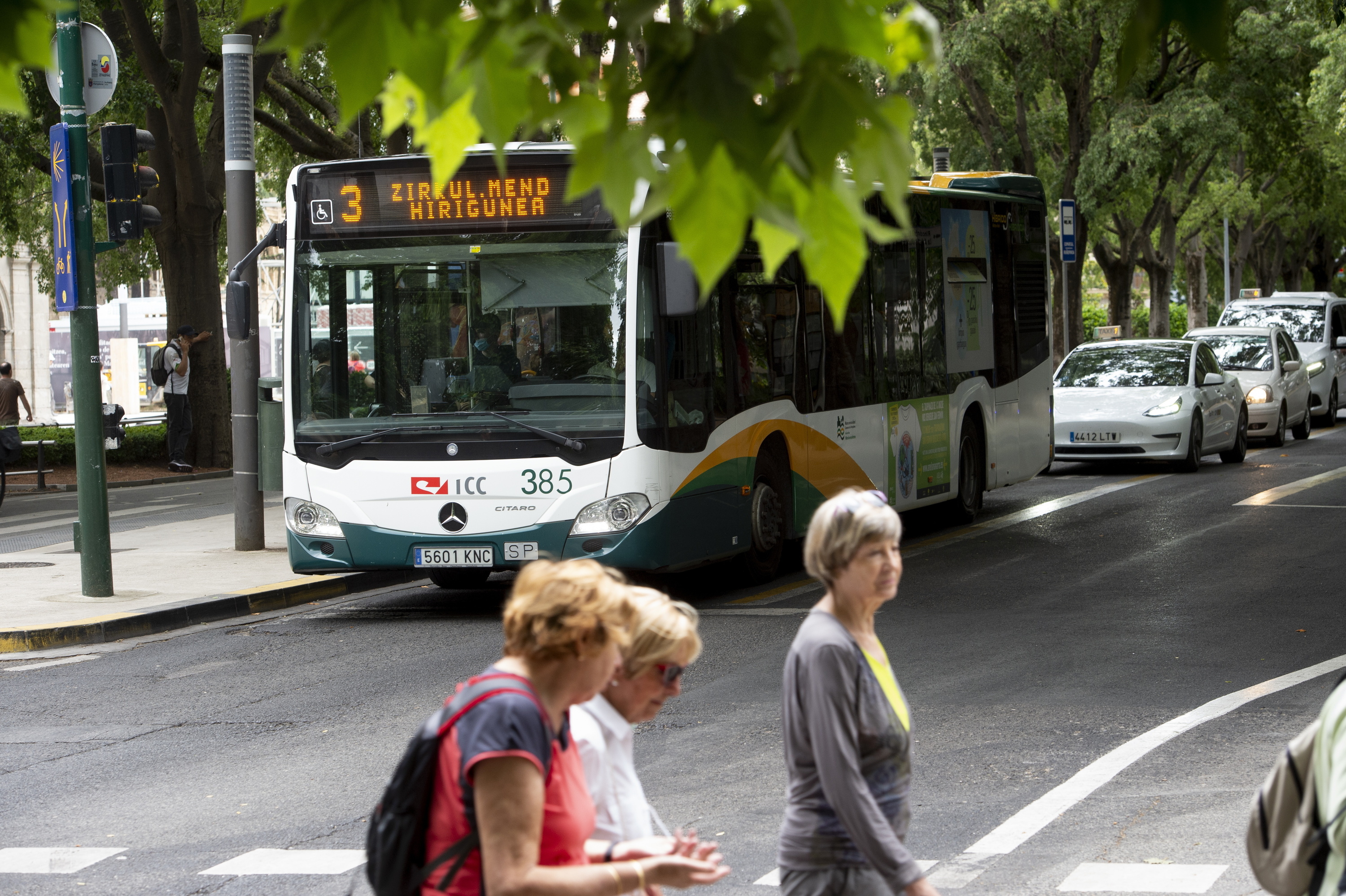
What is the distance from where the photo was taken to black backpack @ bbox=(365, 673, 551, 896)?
8.92 feet

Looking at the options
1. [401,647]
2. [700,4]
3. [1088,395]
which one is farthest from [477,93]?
[1088,395]

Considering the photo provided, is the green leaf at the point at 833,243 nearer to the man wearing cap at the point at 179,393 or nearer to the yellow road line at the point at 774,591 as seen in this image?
the yellow road line at the point at 774,591

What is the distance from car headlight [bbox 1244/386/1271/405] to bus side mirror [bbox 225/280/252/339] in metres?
15.9

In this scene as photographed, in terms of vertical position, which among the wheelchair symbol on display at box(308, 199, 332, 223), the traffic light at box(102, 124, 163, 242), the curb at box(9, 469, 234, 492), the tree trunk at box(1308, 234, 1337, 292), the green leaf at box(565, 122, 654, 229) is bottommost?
the curb at box(9, 469, 234, 492)

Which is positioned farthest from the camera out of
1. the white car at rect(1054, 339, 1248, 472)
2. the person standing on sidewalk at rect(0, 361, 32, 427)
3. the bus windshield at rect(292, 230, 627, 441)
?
the person standing on sidewalk at rect(0, 361, 32, 427)

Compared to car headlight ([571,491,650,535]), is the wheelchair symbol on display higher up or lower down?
higher up

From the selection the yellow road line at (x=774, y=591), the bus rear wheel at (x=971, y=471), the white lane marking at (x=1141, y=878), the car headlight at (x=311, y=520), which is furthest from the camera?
the bus rear wheel at (x=971, y=471)

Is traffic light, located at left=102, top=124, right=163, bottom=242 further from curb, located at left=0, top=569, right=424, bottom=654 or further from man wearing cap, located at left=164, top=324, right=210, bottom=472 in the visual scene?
man wearing cap, located at left=164, top=324, right=210, bottom=472

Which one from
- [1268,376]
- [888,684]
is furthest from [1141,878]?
[1268,376]

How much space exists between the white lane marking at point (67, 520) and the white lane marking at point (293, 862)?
1150 cm

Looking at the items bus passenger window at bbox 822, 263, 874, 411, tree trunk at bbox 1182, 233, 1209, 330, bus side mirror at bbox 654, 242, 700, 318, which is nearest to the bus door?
bus passenger window at bbox 822, 263, 874, 411

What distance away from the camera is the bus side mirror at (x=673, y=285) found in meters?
10.4

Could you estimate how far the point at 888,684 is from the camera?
141 inches

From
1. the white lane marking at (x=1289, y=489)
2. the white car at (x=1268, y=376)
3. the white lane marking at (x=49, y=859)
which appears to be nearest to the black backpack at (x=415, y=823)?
the white lane marking at (x=49, y=859)
